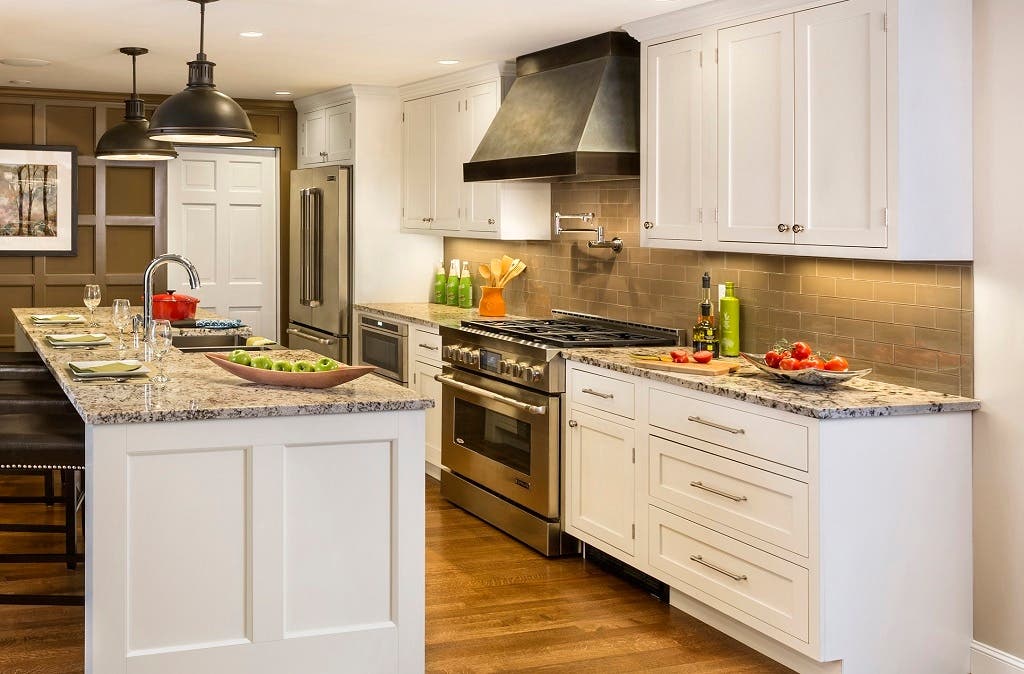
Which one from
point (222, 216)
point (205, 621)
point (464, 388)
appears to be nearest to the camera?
point (205, 621)

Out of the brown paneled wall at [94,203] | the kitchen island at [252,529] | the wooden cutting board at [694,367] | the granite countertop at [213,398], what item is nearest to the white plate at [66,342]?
the granite countertop at [213,398]

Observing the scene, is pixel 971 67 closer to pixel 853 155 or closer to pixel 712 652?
pixel 853 155

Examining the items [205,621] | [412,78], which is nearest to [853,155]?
[205,621]

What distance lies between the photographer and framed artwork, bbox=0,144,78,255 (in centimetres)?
747

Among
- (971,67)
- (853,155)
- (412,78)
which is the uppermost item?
(412,78)

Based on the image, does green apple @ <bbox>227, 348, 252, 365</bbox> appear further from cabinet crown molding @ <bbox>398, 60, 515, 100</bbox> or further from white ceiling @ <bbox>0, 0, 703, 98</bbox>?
cabinet crown molding @ <bbox>398, 60, 515, 100</bbox>

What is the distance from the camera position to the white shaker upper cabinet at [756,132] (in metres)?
3.91

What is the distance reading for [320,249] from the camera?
745 centimetres

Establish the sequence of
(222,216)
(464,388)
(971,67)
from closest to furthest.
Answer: (971,67) → (464,388) → (222,216)

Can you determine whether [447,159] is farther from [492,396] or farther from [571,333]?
[492,396]

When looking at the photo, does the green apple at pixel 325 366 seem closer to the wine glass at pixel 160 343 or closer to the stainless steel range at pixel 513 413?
the wine glass at pixel 160 343

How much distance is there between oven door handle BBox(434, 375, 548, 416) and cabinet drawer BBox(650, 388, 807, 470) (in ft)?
2.49

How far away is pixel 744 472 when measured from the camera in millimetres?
3639

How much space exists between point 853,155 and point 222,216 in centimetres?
545
